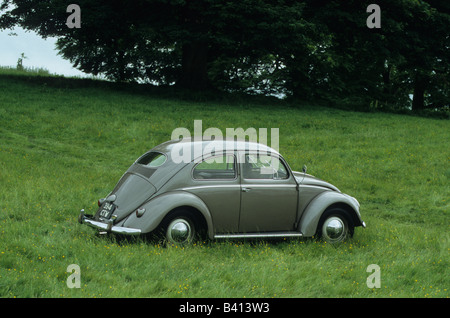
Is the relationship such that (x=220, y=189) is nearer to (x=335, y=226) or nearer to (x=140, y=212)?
(x=140, y=212)

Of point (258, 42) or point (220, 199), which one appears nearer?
point (220, 199)

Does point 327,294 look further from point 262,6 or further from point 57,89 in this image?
point 57,89

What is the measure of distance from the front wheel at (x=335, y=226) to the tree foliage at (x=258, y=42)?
1735cm

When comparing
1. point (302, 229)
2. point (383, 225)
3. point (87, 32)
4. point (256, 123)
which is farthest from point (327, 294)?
point (87, 32)

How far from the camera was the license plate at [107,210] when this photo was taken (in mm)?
7721

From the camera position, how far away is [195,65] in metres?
28.6

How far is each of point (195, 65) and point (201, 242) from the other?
22000 millimetres

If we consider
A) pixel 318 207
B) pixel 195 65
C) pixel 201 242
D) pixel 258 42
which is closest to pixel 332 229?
pixel 318 207

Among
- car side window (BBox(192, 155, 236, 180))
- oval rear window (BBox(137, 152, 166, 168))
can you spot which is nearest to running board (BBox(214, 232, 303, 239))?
car side window (BBox(192, 155, 236, 180))

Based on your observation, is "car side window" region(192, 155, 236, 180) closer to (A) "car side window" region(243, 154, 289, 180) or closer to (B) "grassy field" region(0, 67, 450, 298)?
(A) "car side window" region(243, 154, 289, 180)

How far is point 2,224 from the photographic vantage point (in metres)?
8.20

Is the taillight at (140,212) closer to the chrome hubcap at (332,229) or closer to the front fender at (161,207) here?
the front fender at (161,207)
